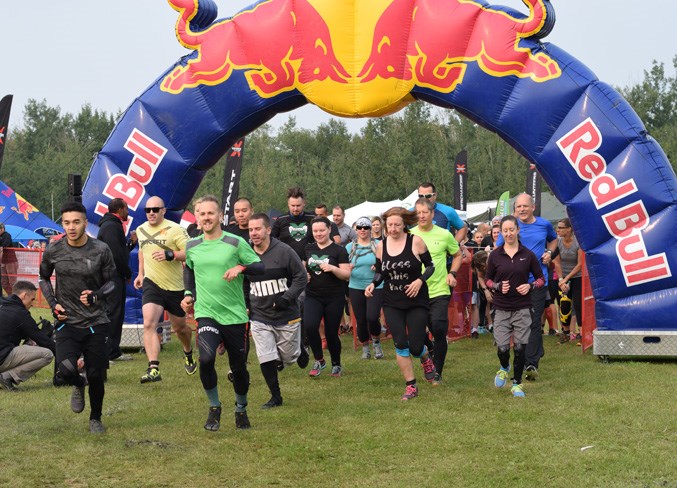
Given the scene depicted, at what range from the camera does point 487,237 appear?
16578 millimetres

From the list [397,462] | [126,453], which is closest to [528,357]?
[397,462]

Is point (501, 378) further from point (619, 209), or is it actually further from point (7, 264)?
point (7, 264)

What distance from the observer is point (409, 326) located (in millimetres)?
8859

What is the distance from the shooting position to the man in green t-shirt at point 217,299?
7391 mm

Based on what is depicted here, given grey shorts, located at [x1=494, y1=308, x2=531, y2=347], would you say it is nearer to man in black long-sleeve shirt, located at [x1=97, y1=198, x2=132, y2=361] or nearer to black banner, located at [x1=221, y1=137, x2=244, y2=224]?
man in black long-sleeve shirt, located at [x1=97, y1=198, x2=132, y2=361]

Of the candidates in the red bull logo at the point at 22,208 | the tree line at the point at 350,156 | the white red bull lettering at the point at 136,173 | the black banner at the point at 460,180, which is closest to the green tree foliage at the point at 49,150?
the tree line at the point at 350,156

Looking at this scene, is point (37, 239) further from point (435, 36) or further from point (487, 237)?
point (435, 36)

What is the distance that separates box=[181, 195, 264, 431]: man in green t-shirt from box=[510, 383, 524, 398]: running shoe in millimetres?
2803

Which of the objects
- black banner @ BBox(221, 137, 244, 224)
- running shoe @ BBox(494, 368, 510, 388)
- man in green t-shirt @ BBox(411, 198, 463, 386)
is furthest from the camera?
black banner @ BBox(221, 137, 244, 224)

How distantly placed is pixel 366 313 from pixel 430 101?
2.94 meters

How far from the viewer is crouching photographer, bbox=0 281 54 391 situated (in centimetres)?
953

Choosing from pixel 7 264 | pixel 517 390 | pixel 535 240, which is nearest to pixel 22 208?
pixel 7 264

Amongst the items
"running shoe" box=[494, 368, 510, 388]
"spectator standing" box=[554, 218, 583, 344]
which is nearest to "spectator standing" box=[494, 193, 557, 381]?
"running shoe" box=[494, 368, 510, 388]

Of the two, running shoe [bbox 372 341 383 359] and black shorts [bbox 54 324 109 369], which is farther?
running shoe [bbox 372 341 383 359]
